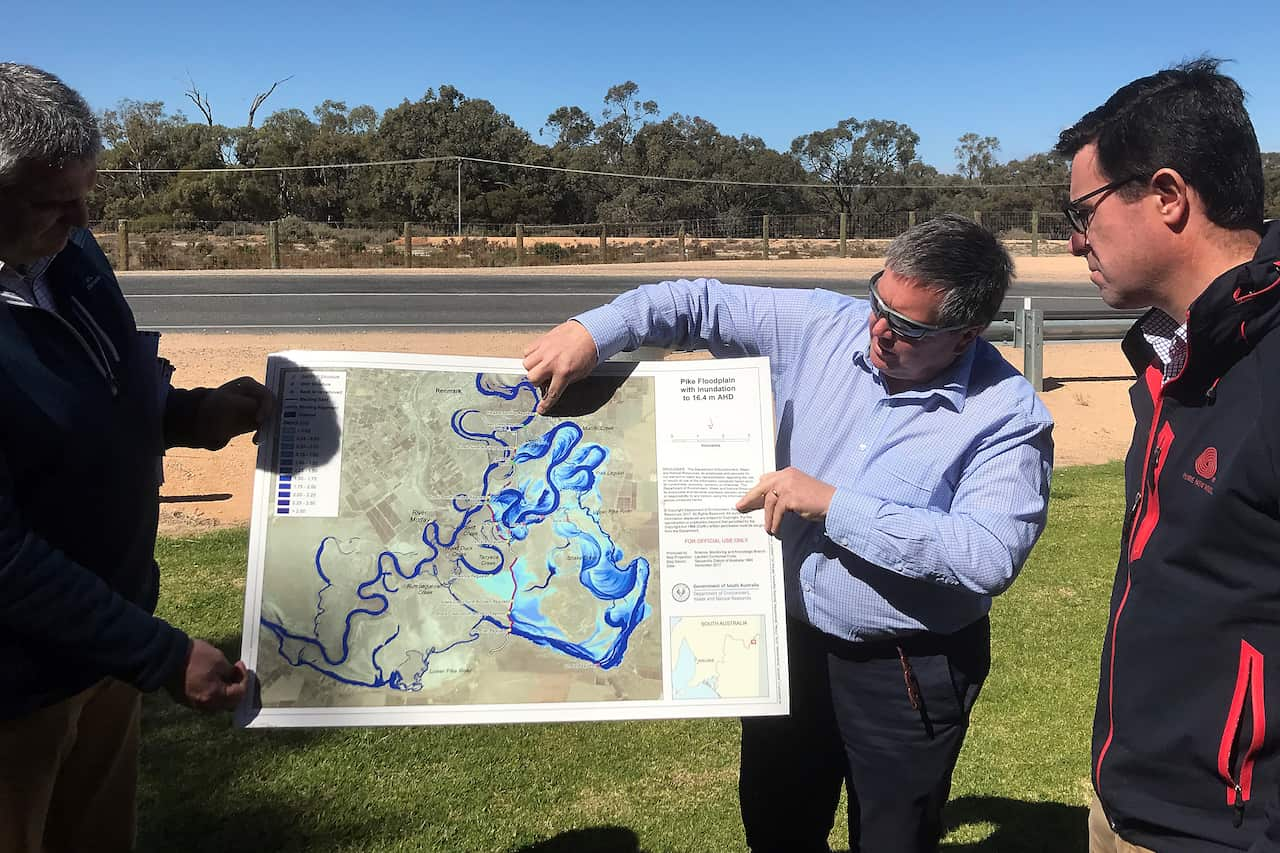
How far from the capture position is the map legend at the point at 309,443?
7.23ft

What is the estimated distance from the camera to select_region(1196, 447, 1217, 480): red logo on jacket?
167cm

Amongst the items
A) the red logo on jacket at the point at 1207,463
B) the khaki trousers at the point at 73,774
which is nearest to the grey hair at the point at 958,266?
the red logo on jacket at the point at 1207,463

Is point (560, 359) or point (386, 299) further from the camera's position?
point (386, 299)

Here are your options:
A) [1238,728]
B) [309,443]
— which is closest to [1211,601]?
[1238,728]

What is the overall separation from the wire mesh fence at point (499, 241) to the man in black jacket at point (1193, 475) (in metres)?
27.7

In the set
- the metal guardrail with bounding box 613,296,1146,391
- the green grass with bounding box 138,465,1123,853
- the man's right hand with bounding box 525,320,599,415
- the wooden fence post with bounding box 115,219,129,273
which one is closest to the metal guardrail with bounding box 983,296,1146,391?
the metal guardrail with bounding box 613,296,1146,391

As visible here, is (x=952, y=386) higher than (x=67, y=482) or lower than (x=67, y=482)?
higher

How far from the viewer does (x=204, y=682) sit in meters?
1.93

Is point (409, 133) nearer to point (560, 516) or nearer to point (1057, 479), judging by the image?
point (1057, 479)

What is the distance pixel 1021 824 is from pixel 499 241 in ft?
120

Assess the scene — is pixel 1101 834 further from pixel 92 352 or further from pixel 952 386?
pixel 92 352

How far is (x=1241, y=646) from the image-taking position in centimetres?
165

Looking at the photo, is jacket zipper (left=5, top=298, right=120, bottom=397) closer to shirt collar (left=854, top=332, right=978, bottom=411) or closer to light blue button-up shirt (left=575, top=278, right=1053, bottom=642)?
light blue button-up shirt (left=575, top=278, right=1053, bottom=642)

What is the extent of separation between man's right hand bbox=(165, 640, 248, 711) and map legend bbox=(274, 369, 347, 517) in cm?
36
